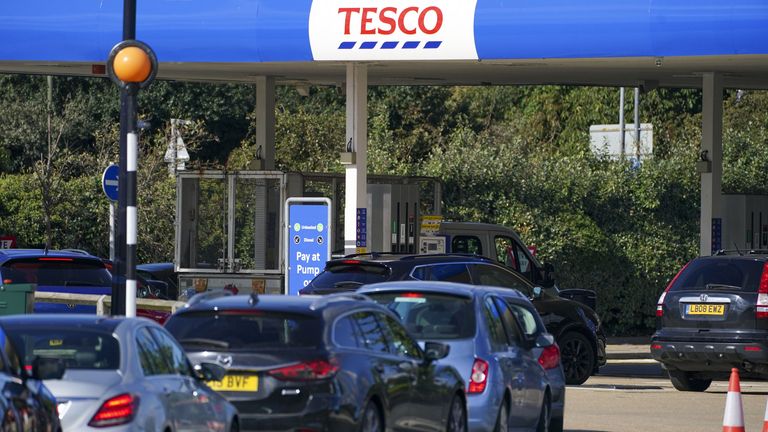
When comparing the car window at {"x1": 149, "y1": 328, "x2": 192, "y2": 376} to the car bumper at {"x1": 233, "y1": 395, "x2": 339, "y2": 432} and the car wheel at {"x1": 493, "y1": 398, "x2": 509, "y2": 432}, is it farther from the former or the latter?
the car wheel at {"x1": 493, "y1": 398, "x2": 509, "y2": 432}

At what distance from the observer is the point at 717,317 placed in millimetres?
19062

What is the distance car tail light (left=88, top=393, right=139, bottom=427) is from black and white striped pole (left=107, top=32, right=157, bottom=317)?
5.51 meters

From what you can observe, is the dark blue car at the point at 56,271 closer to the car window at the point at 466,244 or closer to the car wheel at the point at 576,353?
the car wheel at the point at 576,353

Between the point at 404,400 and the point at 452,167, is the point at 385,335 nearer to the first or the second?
the point at 404,400

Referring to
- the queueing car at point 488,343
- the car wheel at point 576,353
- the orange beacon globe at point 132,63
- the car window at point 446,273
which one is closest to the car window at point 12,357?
the queueing car at point 488,343

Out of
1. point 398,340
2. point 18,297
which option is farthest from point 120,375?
point 18,297

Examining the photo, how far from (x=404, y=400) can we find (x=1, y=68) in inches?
688

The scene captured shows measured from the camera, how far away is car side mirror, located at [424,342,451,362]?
1166 centimetres

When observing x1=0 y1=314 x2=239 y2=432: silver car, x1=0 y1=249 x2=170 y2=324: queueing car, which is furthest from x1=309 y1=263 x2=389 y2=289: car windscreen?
x1=0 y1=314 x2=239 y2=432: silver car

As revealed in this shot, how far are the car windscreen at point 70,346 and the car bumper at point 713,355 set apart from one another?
1108cm

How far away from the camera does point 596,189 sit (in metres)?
32.1

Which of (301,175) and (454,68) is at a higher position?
(454,68)

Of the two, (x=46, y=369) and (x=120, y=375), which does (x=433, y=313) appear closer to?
(x=120, y=375)

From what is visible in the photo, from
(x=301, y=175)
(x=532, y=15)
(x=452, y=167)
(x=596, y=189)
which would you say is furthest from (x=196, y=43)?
(x=596, y=189)
